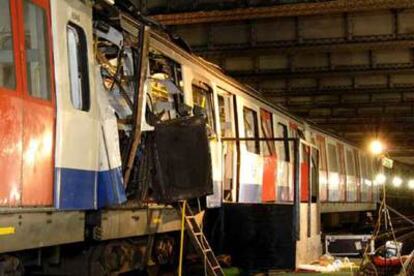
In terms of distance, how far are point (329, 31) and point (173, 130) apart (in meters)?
8.19

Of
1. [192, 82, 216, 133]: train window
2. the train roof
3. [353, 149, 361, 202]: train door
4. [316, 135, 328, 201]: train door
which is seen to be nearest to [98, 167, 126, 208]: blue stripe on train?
the train roof

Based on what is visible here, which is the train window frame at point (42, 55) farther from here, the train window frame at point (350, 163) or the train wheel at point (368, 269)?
the train window frame at point (350, 163)

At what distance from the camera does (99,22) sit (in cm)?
643

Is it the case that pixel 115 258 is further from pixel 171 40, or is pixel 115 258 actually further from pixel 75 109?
pixel 171 40

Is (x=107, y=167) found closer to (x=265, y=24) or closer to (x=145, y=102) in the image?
(x=145, y=102)

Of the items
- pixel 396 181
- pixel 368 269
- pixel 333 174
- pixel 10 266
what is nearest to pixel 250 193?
pixel 368 269

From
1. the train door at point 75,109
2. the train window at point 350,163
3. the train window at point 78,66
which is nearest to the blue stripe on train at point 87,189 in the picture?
the train door at point 75,109

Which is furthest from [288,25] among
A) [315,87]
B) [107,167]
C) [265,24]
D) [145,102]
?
[107,167]

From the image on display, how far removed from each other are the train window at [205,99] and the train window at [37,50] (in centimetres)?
389

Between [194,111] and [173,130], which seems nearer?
[173,130]

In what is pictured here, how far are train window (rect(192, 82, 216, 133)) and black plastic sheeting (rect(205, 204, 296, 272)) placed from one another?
133 cm

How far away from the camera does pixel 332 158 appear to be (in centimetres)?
1928

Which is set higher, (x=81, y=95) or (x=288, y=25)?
(x=288, y=25)

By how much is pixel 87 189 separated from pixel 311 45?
950 cm
